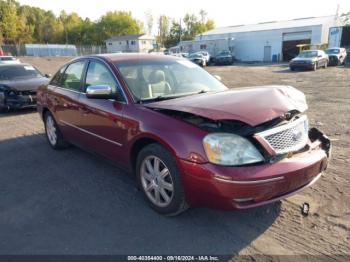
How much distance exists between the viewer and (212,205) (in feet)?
9.76

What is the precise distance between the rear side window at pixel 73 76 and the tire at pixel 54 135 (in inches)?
30.4

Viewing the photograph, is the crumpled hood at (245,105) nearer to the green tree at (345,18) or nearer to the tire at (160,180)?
the tire at (160,180)

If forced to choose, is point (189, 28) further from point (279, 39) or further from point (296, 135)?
point (296, 135)

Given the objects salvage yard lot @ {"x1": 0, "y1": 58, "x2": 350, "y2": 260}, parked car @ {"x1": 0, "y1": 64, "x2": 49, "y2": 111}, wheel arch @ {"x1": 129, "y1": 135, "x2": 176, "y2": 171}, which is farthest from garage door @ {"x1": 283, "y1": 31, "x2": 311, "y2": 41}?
wheel arch @ {"x1": 129, "y1": 135, "x2": 176, "y2": 171}

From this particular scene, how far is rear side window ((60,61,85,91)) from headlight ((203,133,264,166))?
2.69 m

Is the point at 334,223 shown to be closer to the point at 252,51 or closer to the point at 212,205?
the point at 212,205

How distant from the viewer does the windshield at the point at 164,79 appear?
12.9 ft

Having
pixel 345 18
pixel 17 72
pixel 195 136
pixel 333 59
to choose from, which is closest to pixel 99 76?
pixel 195 136

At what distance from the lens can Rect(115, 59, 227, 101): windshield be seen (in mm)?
3932

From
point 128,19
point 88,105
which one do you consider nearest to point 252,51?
point 88,105

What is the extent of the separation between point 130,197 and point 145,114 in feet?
3.60

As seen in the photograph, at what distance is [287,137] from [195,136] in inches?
35.9

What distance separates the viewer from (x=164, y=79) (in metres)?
4.25

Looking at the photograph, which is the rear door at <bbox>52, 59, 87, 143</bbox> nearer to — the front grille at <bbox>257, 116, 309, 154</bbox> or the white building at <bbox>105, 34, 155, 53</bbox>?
the front grille at <bbox>257, 116, 309, 154</bbox>
